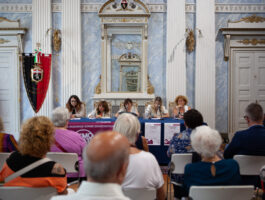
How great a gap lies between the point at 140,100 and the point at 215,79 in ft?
7.22

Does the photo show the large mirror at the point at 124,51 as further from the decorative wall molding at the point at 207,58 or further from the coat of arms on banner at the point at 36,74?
the coat of arms on banner at the point at 36,74

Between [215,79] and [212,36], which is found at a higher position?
[212,36]

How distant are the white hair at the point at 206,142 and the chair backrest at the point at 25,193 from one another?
106 cm

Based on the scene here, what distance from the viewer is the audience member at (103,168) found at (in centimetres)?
96

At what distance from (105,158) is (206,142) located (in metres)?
1.07

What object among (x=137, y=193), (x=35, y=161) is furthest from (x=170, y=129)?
(x=35, y=161)

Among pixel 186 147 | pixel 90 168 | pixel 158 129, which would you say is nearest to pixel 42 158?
pixel 90 168

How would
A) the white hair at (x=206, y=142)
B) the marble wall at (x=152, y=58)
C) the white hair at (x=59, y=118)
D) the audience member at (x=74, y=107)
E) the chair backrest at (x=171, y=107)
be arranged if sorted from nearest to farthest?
the white hair at (x=206, y=142) < the white hair at (x=59, y=118) < the audience member at (x=74, y=107) < the chair backrest at (x=171, y=107) < the marble wall at (x=152, y=58)

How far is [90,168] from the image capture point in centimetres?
98

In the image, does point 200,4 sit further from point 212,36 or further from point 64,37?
point 64,37

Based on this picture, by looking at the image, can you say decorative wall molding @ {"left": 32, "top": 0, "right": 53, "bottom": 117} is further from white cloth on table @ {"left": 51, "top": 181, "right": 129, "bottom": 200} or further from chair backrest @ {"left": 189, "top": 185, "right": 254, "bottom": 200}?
white cloth on table @ {"left": 51, "top": 181, "right": 129, "bottom": 200}

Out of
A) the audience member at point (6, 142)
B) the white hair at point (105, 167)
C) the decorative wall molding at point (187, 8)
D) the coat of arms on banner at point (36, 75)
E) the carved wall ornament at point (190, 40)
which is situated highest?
the decorative wall molding at point (187, 8)

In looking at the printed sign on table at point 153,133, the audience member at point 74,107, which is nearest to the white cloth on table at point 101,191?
the printed sign on table at point 153,133

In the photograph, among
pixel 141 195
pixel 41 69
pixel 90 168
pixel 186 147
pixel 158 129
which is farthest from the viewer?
pixel 41 69
